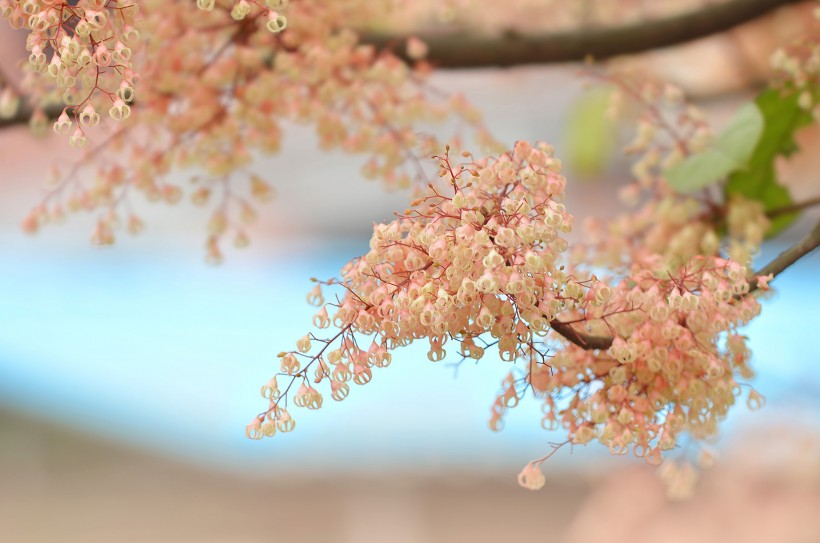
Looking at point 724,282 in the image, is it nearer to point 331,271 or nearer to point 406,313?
point 406,313

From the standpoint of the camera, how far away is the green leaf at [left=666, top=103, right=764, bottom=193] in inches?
17.7

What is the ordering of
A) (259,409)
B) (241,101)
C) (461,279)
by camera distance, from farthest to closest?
1. (259,409)
2. (241,101)
3. (461,279)

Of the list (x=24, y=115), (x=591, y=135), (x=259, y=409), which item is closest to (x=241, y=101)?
(x=24, y=115)

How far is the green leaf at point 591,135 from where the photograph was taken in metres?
0.81

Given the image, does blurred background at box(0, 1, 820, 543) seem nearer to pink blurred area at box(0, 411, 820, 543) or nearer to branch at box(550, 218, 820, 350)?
pink blurred area at box(0, 411, 820, 543)

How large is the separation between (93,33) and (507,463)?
125cm

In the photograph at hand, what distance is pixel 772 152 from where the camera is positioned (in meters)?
0.52

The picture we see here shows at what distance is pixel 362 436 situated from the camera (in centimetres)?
152

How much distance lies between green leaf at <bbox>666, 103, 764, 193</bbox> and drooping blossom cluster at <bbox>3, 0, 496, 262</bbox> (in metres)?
0.10

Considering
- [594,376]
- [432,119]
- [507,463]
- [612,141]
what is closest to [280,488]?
[507,463]

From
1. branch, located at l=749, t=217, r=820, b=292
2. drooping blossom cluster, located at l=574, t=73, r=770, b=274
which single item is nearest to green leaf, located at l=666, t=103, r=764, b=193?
drooping blossom cluster, located at l=574, t=73, r=770, b=274

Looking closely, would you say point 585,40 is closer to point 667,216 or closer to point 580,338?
point 667,216

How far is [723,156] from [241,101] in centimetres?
22

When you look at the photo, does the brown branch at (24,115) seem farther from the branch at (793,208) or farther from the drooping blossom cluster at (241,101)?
the branch at (793,208)
